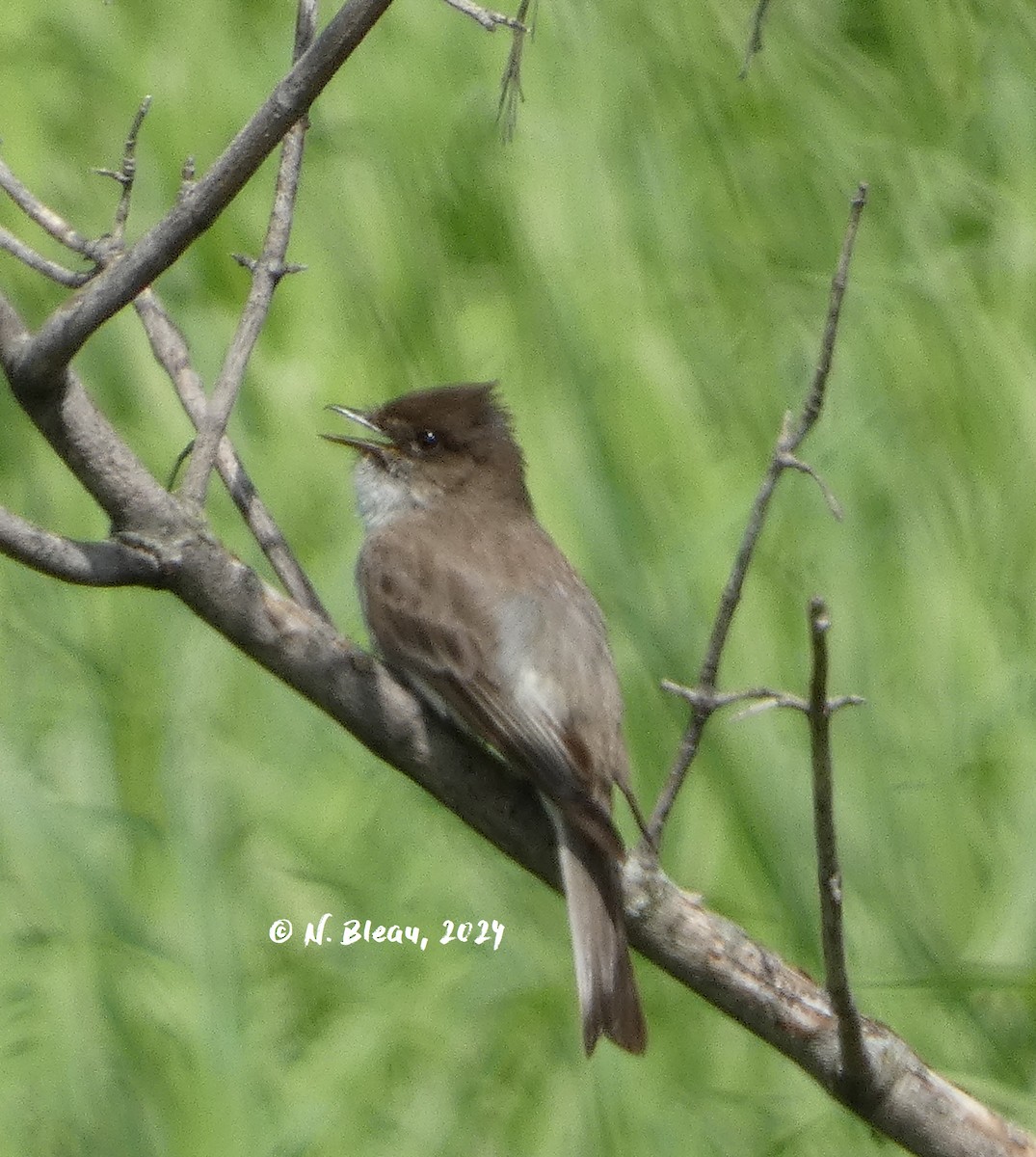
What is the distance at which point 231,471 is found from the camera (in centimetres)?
285

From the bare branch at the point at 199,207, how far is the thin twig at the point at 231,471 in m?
0.54

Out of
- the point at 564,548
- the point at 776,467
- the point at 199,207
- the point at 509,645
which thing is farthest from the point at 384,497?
the point at 199,207

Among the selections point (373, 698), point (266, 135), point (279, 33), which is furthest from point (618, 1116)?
point (279, 33)

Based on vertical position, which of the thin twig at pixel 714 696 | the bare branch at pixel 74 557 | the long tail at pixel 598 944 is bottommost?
the long tail at pixel 598 944

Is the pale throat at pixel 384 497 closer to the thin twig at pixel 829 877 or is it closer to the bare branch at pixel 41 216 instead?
the bare branch at pixel 41 216

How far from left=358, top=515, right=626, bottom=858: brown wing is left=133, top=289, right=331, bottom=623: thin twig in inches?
17.0

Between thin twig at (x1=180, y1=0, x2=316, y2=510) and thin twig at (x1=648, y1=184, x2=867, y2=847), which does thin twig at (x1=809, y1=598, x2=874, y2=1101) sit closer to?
thin twig at (x1=648, y1=184, x2=867, y2=847)

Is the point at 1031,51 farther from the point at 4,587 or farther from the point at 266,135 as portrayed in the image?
the point at 266,135

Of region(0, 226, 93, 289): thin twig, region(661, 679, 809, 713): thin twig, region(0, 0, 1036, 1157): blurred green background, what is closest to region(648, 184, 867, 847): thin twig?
region(661, 679, 809, 713): thin twig

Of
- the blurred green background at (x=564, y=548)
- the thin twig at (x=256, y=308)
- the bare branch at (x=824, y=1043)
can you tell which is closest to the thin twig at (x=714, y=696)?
the bare branch at (x=824, y=1043)

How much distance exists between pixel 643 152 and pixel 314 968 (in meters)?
2.31

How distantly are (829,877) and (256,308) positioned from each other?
1.11 meters

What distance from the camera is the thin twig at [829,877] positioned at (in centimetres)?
197

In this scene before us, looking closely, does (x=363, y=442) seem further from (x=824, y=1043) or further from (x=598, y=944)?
(x=824, y=1043)
